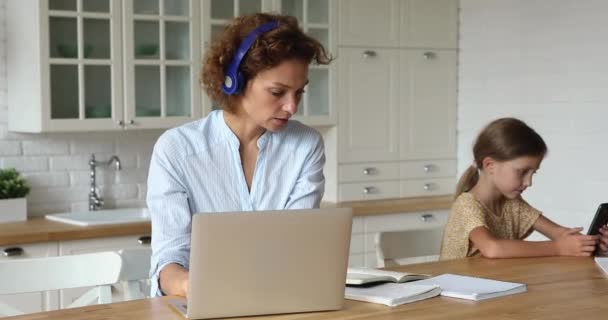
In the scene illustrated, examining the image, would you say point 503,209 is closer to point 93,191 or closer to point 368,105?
point 368,105

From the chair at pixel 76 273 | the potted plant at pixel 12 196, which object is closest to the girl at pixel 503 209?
the chair at pixel 76 273

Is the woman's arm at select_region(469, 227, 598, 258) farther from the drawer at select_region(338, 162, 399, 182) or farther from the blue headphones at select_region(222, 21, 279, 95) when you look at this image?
the drawer at select_region(338, 162, 399, 182)

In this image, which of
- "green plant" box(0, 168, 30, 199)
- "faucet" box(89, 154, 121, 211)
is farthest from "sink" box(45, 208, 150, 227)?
"green plant" box(0, 168, 30, 199)

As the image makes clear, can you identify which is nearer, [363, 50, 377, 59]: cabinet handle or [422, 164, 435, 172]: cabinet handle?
[363, 50, 377, 59]: cabinet handle

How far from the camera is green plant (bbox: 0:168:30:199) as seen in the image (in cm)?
425

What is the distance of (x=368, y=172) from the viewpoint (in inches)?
204

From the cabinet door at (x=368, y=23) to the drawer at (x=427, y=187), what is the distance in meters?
0.76

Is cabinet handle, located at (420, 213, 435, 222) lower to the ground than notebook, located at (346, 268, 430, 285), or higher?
lower

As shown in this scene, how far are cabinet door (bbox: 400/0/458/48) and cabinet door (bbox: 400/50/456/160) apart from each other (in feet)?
0.18

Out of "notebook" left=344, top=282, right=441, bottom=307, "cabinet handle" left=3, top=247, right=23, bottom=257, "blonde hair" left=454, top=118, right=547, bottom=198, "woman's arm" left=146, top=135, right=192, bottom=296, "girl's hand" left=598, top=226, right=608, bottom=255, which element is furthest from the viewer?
"cabinet handle" left=3, top=247, right=23, bottom=257

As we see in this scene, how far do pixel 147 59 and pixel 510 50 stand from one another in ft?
6.20

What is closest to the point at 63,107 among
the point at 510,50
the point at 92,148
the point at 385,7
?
the point at 92,148

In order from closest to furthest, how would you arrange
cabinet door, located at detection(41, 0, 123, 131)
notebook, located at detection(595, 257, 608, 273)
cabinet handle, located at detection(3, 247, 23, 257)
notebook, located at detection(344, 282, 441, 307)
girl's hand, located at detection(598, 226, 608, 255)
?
notebook, located at detection(344, 282, 441, 307), notebook, located at detection(595, 257, 608, 273), girl's hand, located at detection(598, 226, 608, 255), cabinet handle, located at detection(3, 247, 23, 257), cabinet door, located at detection(41, 0, 123, 131)

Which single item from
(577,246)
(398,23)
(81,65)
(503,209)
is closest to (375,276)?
(577,246)
